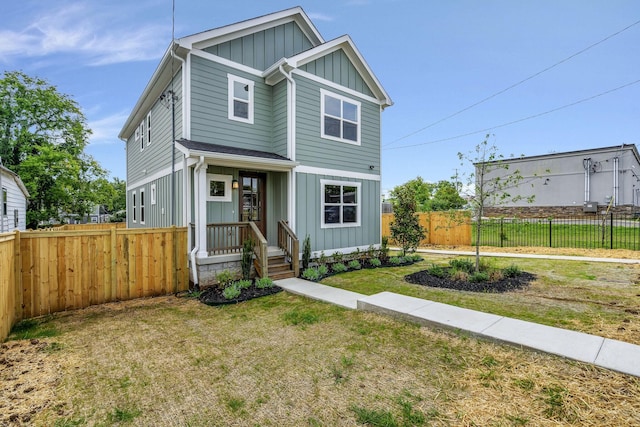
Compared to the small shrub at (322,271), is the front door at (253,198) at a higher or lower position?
higher

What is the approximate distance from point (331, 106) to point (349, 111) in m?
0.82

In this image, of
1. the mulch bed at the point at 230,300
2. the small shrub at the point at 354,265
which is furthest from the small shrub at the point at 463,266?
the mulch bed at the point at 230,300

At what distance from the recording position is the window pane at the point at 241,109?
8461 millimetres

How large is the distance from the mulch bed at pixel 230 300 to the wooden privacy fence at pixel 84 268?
2.56 feet

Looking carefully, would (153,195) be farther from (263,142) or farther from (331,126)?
(331,126)

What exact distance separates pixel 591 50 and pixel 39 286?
58.5ft

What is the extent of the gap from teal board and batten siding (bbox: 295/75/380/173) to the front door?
4.69 feet

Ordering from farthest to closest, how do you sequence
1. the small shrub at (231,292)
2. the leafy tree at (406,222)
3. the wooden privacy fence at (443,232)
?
the wooden privacy fence at (443,232), the leafy tree at (406,222), the small shrub at (231,292)

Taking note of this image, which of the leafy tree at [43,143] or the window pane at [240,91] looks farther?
the leafy tree at [43,143]

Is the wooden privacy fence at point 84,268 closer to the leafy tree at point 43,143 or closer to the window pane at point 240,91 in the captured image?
the window pane at point 240,91

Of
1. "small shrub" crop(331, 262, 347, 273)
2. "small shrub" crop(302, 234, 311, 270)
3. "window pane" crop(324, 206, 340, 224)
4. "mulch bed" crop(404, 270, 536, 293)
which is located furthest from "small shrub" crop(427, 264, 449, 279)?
"small shrub" crop(302, 234, 311, 270)

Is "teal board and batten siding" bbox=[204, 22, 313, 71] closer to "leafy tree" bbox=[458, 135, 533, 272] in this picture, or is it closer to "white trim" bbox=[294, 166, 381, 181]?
"white trim" bbox=[294, 166, 381, 181]

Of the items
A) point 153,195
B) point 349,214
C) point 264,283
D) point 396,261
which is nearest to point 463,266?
point 396,261

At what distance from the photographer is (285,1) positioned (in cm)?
1092
